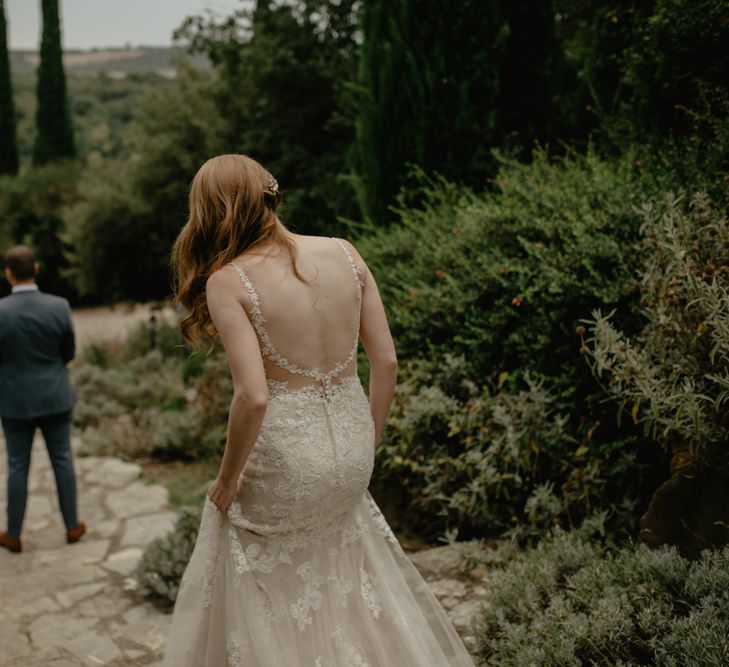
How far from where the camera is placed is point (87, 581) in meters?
4.54

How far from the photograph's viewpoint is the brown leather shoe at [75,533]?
5.15 meters

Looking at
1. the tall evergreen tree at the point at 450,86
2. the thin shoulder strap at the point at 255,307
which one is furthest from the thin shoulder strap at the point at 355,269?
the tall evergreen tree at the point at 450,86

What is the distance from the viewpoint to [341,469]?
2.40m

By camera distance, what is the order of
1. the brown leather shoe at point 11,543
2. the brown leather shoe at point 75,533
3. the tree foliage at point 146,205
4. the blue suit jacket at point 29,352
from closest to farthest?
the blue suit jacket at point 29,352 → the brown leather shoe at point 11,543 → the brown leather shoe at point 75,533 → the tree foliage at point 146,205

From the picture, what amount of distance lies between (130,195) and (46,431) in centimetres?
724

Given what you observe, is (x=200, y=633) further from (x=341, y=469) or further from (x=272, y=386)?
(x=272, y=386)

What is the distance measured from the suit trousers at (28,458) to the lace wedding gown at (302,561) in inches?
112

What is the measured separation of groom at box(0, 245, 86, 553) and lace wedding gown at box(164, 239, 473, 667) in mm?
2750

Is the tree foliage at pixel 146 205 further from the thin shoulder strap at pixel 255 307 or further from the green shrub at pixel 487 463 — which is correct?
the thin shoulder strap at pixel 255 307

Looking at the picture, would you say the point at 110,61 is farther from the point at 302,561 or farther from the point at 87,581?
the point at 302,561

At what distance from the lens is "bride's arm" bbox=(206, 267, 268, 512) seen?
2125mm

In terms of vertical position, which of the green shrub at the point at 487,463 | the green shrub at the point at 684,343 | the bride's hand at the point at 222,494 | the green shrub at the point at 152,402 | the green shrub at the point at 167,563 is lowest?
the green shrub at the point at 152,402

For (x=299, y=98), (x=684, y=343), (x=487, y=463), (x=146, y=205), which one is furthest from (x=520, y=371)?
(x=146, y=205)

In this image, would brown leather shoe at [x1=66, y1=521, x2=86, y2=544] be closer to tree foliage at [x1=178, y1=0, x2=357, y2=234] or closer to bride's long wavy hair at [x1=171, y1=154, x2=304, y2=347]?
bride's long wavy hair at [x1=171, y1=154, x2=304, y2=347]
